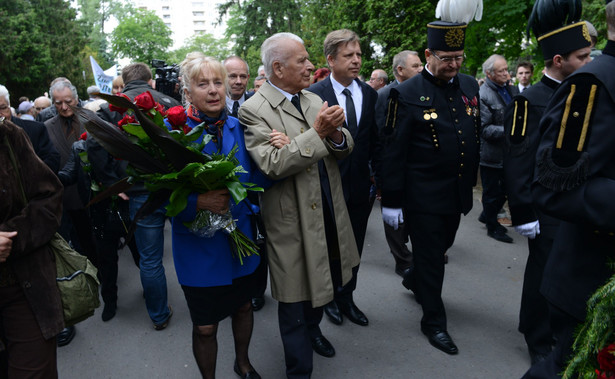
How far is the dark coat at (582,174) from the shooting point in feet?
6.06

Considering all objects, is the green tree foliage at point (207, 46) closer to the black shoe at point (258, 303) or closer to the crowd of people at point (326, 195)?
the black shoe at point (258, 303)

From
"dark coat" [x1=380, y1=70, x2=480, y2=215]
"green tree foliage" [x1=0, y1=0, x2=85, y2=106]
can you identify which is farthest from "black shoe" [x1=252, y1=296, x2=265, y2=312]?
"green tree foliage" [x1=0, y1=0, x2=85, y2=106]

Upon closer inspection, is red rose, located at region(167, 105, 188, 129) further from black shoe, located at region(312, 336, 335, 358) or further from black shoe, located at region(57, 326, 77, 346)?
black shoe, located at region(57, 326, 77, 346)

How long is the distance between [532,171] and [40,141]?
377 centimetres

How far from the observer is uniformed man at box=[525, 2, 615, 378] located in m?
1.85

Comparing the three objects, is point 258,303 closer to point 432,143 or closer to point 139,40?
point 432,143

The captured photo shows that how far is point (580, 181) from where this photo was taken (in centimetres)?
187

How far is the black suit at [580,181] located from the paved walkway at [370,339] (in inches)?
61.6

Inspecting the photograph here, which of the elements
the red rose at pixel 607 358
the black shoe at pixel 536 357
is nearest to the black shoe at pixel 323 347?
the black shoe at pixel 536 357

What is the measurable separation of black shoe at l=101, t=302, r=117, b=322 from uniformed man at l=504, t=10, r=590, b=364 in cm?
370

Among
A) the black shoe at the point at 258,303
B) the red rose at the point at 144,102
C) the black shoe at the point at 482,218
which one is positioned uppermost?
the red rose at the point at 144,102

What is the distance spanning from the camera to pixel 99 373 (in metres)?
3.63

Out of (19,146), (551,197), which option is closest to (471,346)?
(551,197)

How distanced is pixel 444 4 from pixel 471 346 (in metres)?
2.70
